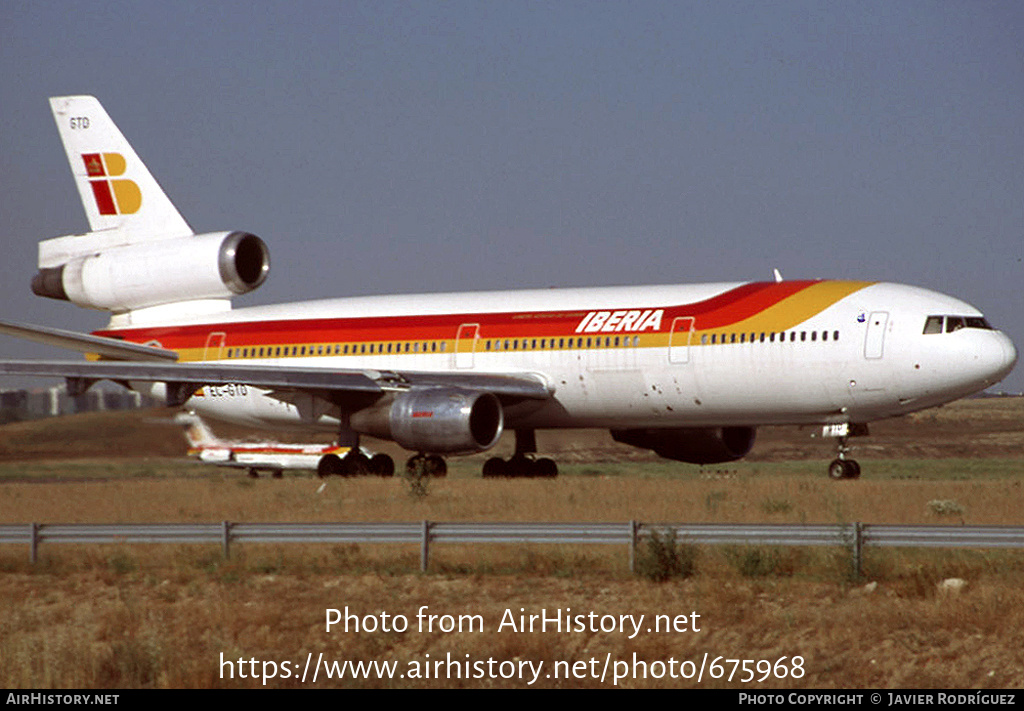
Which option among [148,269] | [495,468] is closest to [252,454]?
[148,269]

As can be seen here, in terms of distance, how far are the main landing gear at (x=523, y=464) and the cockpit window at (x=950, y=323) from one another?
10.3m

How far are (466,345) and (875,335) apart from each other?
9.88 m

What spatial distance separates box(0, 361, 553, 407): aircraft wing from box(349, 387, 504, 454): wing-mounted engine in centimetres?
72

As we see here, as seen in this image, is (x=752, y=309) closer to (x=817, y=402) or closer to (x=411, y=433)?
(x=817, y=402)

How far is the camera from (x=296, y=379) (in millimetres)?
33406

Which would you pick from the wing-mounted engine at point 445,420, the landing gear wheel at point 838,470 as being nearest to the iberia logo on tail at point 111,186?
the wing-mounted engine at point 445,420

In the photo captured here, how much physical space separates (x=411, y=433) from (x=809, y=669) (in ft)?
55.8

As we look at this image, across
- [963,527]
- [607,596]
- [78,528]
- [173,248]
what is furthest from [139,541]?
[173,248]

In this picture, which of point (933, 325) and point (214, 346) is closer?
point (933, 325)

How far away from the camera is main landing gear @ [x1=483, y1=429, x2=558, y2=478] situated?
36.6m

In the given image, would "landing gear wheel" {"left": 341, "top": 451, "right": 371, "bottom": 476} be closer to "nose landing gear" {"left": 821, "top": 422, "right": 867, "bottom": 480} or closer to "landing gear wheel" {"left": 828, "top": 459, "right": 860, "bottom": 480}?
"nose landing gear" {"left": 821, "top": 422, "right": 867, "bottom": 480}

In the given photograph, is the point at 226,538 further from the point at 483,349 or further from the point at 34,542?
the point at 483,349

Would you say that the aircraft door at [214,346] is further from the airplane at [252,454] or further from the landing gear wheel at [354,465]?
the airplane at [252,454]

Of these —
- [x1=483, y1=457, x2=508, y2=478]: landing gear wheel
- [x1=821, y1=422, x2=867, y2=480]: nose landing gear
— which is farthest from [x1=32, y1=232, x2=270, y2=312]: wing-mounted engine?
[x1=821, y1=422, x2=867, y2=480]: nose landing gear
